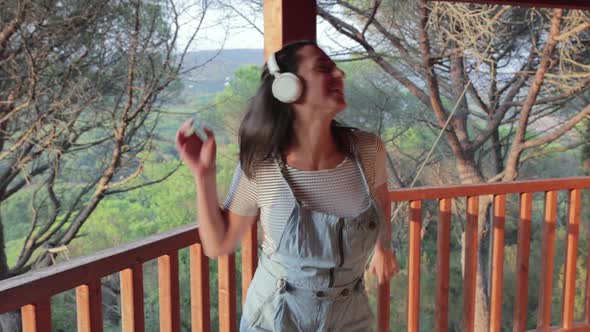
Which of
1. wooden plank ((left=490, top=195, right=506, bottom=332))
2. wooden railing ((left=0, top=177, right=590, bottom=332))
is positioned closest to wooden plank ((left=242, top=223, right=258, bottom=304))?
wooden railing ((left=0, top=177, right=590, bottom=332))

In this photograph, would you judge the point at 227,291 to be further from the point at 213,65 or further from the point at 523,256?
the point at 213,65

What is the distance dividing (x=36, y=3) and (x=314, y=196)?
4.53m

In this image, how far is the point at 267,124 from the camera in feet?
4.43

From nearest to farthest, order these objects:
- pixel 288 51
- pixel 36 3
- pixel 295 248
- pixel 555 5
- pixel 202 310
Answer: pixel 295 248, pixel 288 51, pixel 202 310, pixel 555 5, pixel 36 3

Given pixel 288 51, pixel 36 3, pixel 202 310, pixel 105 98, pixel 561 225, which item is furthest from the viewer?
pixel 561 225

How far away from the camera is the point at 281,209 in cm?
128

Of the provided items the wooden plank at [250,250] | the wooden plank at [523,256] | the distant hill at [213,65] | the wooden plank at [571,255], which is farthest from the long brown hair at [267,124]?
the distant hill at [213,65]

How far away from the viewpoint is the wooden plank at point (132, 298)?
171 centimetres

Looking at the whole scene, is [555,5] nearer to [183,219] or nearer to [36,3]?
[36,3]

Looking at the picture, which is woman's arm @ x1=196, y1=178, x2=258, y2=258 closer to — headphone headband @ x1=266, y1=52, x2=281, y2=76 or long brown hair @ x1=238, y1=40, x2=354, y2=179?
long brown hair @ x1=238, y1=40, x2=354, y2=179

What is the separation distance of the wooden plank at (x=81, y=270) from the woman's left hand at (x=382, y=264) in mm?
678

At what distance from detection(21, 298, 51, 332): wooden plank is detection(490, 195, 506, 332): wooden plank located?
212 centimetres

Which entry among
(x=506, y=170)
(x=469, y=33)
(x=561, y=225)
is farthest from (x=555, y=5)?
(x=561, y=225)

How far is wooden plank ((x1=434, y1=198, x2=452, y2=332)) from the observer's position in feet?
8.70
